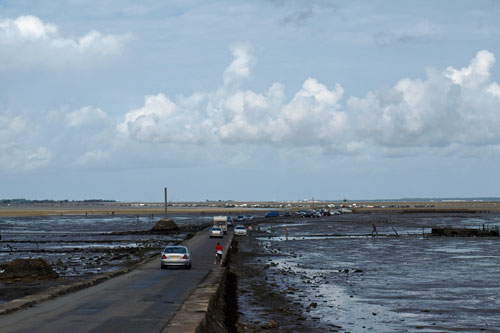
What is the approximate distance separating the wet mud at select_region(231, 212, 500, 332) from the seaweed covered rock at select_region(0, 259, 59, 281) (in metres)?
12.8

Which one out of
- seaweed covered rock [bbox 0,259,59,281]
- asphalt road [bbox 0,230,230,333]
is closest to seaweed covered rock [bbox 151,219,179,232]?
seaweed covered rock [bbox 0,259,59,281]

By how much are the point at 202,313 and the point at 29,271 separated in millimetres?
24184

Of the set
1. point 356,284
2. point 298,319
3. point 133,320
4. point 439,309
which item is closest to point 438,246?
point 356,284

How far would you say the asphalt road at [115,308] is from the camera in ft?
61.7

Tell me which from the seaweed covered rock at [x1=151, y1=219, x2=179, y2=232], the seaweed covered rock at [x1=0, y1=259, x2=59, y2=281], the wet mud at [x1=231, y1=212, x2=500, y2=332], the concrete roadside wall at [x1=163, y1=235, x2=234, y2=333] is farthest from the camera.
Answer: the seaweed covered rock at [x1=151, y1=219, x2=179, y2=232]

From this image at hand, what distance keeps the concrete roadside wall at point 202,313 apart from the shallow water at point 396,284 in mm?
4382

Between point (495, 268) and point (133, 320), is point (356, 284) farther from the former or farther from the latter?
point (133, 320)

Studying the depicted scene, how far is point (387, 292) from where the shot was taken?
3481 centimetres

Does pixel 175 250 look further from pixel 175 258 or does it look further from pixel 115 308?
pixel 115 308

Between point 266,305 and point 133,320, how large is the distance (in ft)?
37.1

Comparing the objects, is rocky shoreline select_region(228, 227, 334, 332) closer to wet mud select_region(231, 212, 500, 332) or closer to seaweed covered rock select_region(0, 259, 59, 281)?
wet mud select_region(231, 212, 500, 332)

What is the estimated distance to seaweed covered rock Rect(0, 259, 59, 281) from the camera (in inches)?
1601

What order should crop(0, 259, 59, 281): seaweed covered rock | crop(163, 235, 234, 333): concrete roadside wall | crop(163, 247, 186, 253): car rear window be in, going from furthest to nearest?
crop(0, 259, 59, 281): seaweed covered rock → crop(163, 247, 186, 253): car rear window → crop(163, 235, 234, 333): concrete roadside wall

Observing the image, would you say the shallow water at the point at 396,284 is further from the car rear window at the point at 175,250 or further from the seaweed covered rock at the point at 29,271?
the seaweed covered rock at the point at 29,271
